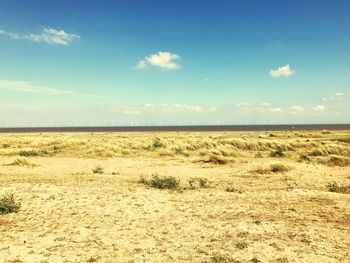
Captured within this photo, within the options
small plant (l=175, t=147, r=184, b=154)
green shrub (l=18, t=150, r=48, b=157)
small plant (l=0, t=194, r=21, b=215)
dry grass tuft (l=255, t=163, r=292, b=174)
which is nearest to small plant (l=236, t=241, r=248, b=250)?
small plant (l=0, t=194, r=21, b=215)

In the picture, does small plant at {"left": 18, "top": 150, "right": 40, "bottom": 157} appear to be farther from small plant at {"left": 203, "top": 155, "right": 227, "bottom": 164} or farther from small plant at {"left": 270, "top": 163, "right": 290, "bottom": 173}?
small plant at {"left": 270, "top": 163, "right": 290, "bottom": 173}

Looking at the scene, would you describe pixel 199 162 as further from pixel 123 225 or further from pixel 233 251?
pixel 233 251

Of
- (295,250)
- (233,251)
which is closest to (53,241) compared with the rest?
(233,251)

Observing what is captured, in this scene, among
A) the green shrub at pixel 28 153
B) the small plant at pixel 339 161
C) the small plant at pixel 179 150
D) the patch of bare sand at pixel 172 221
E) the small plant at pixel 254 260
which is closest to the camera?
the small plant at pixel 254 260

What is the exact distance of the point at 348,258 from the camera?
9.83 metres

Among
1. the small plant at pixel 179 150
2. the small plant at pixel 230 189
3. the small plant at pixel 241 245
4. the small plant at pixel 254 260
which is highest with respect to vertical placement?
the small plant at pixel 179 150

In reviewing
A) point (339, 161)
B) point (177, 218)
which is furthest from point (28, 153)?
point (339, 161)

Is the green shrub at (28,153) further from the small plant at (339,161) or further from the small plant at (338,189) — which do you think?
the small plant at (338,189)

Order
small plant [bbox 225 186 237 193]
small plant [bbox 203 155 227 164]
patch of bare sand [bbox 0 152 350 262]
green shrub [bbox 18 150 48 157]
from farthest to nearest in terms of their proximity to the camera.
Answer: green shrub [bbox 18 150 48 157] → small plant [bbox 203 155 227 164] → small plant [bbox 225 186 237 193] → patch of bare sand [bbox 0 152 350 262]

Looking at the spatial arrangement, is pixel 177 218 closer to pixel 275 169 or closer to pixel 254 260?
pixel 254 260

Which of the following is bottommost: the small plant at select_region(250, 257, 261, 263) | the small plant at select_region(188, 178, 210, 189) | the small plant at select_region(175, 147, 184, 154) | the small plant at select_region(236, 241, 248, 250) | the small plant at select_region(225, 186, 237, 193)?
the small plant at select_region(250, 257, 261, 263)

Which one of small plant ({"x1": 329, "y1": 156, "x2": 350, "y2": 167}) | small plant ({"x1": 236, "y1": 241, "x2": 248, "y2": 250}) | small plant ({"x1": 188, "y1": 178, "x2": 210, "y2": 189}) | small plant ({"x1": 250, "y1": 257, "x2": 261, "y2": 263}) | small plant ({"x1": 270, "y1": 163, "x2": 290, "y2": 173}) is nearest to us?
small plant ({"x1": 250, "y1": 257, "x2": 261, "y2": 263})

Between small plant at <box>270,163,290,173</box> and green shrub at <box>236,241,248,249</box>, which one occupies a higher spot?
small plant at <box>270,163,290,173</box>

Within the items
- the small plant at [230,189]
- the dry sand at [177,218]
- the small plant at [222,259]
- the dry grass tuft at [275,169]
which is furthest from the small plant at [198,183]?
the small plant at [222,259]
